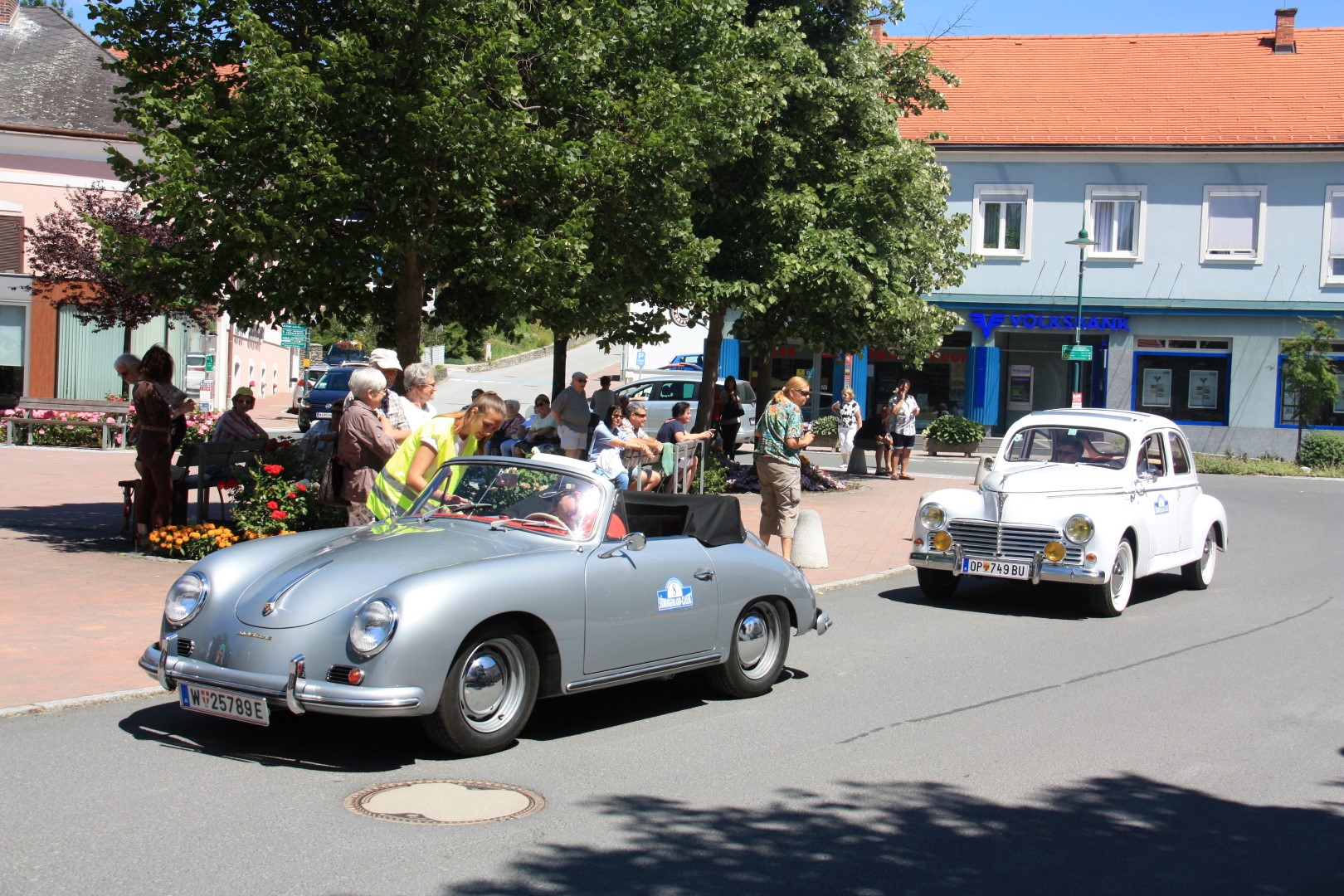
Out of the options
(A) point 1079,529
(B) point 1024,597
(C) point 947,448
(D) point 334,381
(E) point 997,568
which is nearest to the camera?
(A) point 1079,529

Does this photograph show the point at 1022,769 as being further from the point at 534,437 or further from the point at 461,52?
the point at 534,437

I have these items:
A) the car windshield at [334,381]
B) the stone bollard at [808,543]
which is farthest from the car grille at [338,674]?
the car windshield at [334,381]

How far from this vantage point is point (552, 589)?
6406mm

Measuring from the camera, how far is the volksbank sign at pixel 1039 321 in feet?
115

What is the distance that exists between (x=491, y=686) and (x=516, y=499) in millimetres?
1269

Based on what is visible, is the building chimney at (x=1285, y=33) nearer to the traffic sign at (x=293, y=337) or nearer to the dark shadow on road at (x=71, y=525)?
the traffic sign at (x=293, y=337)

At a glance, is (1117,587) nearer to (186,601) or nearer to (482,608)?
(482,608)

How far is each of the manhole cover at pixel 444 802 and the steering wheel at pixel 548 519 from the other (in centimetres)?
155

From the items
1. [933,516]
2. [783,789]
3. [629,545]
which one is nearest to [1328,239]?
[933,516]

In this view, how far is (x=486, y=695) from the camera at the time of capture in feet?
20.4

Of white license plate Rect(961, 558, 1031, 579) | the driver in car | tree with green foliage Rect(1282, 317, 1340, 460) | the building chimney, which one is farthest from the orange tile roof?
white license plate Rect(961, 558, 1031, 579)

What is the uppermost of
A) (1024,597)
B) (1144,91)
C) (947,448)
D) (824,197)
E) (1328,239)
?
(1144,91)

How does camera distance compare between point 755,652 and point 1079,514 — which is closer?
point 755,652

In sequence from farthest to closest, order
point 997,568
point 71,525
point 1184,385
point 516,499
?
1. point 1184,385
2. point 71,525
3. point 997,568
4. point 516,499
